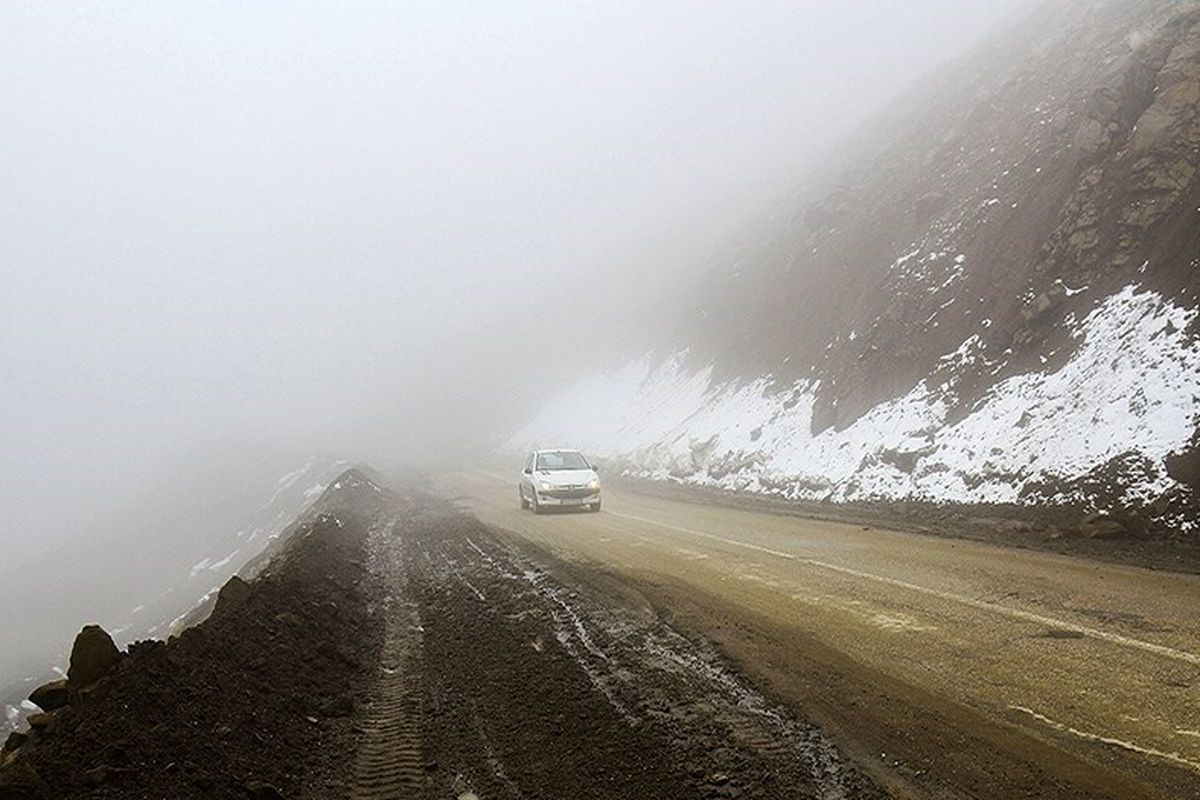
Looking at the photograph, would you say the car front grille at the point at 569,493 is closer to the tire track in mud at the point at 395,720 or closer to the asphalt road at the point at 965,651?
the asphalt road at the point at 965,651

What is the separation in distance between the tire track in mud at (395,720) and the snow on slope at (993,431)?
35.4 ft

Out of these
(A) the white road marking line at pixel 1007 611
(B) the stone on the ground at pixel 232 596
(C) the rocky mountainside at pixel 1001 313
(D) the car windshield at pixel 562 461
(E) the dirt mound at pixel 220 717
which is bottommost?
(E) the dirt mound at pixel 220 717

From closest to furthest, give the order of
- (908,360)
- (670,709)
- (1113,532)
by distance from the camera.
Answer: (670,709), (1113,532), (908,360)

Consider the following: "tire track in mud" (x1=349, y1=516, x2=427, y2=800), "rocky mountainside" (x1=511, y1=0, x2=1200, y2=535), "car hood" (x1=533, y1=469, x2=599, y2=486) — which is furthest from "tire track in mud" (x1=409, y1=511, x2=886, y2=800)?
"car hood" (x1=533, y1=469, x2=599, y2=486)

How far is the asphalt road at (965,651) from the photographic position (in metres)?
3.88

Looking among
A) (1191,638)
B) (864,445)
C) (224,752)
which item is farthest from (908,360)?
(224,752)

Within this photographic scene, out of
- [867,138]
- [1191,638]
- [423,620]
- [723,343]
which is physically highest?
[867,138]

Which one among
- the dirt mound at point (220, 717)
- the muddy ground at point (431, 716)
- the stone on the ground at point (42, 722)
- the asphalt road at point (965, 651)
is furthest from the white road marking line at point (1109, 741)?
the stone on the ground at point (42, 722)

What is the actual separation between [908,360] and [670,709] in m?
17.6

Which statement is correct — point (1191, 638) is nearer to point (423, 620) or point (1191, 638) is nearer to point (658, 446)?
point (423, 620)

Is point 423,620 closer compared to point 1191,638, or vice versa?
point 1191,638

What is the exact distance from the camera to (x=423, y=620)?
8336mm

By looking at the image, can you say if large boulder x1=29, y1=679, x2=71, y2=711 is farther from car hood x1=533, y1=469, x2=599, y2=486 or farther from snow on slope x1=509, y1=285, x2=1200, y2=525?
snow on slope x1=509, y1=285, x2=1200, y2=525

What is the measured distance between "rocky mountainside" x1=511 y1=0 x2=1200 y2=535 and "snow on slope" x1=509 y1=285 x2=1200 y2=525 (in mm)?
52
